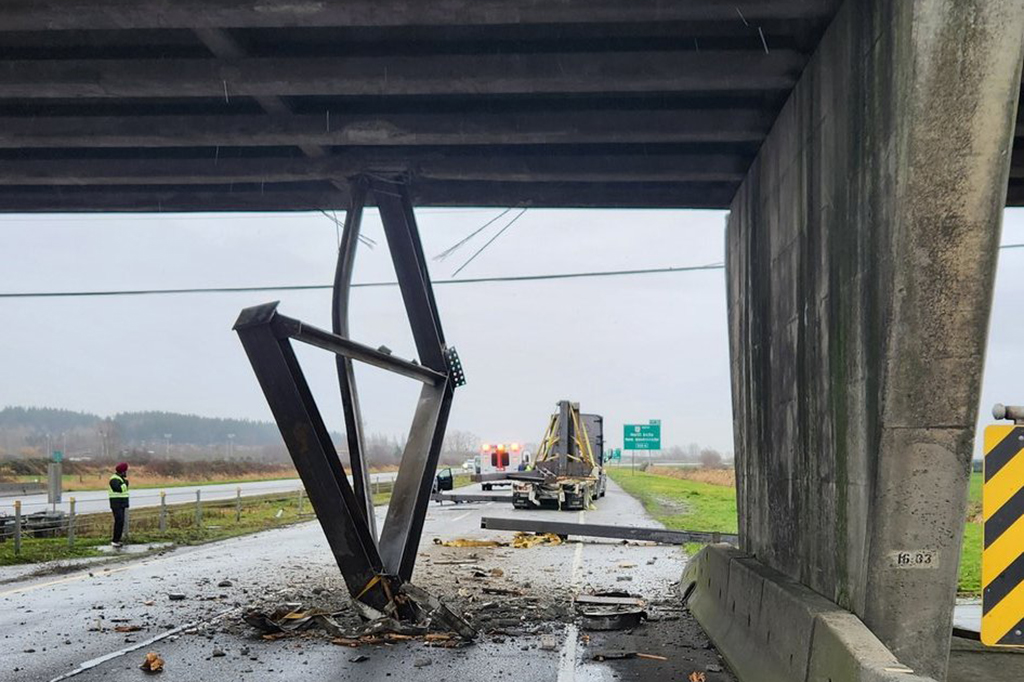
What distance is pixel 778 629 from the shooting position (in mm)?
7059

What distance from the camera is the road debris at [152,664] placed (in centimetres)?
814

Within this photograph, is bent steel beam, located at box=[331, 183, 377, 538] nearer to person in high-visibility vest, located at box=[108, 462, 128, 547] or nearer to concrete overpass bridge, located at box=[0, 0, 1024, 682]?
concrete overpass bridge, located at box=[0, 0, 1024, 682]

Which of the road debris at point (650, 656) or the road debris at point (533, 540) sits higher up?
the road debris at point (650, 656)

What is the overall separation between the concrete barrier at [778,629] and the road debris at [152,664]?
5.11 metres

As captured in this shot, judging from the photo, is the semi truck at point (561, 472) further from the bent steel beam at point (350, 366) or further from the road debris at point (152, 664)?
the road debris at point (152, 664)

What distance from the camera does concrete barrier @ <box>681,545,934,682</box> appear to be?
517 centimetres

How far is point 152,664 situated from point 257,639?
163cm

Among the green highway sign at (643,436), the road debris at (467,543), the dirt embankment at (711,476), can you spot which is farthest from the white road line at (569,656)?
the green highway sign at (643,436)

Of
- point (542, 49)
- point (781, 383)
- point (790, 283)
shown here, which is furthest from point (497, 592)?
point (542, 49)

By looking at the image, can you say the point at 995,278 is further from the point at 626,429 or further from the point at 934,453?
the point at 626,429

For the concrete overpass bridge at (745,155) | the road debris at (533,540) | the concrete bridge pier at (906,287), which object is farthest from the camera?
the road debris at (533,540)

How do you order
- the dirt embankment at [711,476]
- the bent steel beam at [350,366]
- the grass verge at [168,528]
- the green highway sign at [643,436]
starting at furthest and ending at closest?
the green highway sign at [643,436] → the dirt embankment at [711,476] → the grass verge at [168,528] → the bent steel beam at [350,366]

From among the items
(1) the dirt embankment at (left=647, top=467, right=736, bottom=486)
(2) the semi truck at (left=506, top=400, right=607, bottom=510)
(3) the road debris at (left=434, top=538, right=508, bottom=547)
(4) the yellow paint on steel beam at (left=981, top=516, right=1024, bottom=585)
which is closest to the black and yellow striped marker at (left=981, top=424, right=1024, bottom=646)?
(4) the yellow paint on steel beam at (left=981, top=516, right=1024, bottom=585)

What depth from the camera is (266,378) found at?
980 cm
